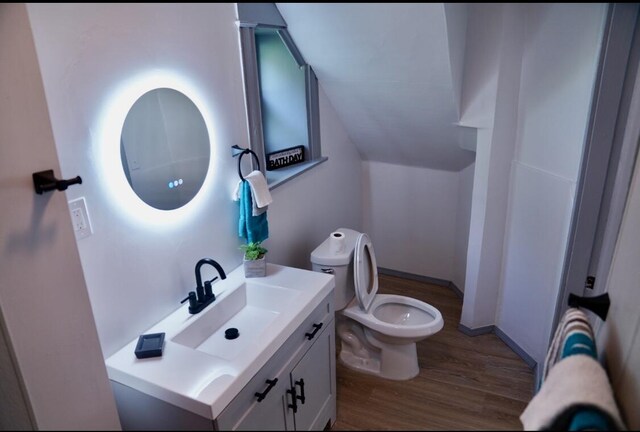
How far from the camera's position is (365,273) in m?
2.02

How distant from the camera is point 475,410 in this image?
31.2 inches

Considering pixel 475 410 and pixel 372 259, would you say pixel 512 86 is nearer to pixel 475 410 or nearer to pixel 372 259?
pixel 475 410

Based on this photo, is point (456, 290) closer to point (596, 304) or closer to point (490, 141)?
point (490, 141)

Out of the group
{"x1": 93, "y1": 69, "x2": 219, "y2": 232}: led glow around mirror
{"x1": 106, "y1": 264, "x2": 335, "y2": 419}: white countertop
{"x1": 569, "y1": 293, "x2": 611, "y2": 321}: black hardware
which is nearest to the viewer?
{"x1": 569, "y1": 293, "x2": 611, "y2": 321}: black hardware

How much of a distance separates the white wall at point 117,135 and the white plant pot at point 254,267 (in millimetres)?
86

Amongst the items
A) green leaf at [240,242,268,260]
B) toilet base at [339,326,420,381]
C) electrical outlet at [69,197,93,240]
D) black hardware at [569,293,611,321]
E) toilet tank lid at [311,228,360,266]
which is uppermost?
electrical outlet at [69,197,93,240]

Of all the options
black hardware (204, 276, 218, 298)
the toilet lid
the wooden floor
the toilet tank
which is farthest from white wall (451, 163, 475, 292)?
black hardware (204, 276, 218, 298)

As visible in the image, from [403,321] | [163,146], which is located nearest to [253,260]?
[163,146]

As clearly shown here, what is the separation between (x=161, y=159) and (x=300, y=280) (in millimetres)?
741

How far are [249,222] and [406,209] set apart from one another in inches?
24.5

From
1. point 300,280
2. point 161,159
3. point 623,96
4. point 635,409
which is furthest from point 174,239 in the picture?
point 623,96

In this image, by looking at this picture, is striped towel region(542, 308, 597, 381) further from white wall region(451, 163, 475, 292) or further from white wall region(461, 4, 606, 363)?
white wall region(451, 163, 475, 292)

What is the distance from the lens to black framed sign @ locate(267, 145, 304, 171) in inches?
74.2

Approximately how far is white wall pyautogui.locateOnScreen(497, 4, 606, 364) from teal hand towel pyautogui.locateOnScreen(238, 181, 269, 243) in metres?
1.00
